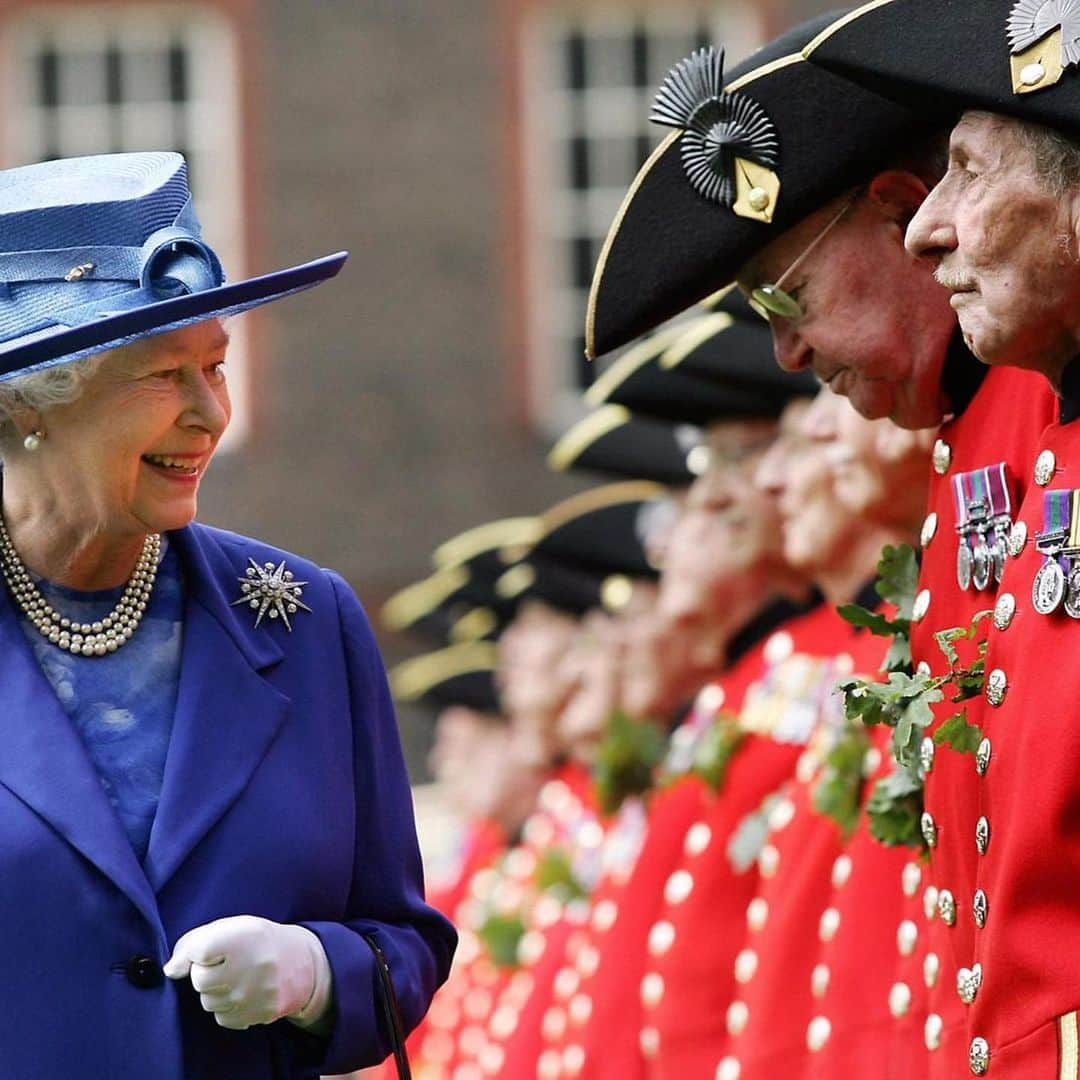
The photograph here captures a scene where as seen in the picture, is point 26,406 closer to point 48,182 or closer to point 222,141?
point 48,182

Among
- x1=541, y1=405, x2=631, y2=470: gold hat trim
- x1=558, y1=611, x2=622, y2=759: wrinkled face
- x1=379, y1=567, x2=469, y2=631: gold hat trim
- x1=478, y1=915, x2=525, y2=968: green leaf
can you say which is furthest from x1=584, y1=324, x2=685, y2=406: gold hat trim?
x1=379, y1=567, x2=469, y2=631: gold hat trim

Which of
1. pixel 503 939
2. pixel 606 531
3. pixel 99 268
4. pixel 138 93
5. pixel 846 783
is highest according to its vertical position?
pixel 99 268

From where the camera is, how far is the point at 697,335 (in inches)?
226

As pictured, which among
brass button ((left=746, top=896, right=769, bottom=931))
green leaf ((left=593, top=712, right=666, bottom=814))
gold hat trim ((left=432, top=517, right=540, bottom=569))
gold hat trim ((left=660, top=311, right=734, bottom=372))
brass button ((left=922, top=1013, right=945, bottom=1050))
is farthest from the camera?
gold hat trim ((left=432, top=517, right=540, bottom=569))

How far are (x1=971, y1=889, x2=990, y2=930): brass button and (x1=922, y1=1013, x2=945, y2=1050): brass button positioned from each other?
2.06ft

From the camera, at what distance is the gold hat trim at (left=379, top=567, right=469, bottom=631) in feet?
32.2

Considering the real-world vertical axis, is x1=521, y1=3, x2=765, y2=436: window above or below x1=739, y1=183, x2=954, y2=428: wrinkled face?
below

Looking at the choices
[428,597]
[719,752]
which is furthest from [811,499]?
[428,597]

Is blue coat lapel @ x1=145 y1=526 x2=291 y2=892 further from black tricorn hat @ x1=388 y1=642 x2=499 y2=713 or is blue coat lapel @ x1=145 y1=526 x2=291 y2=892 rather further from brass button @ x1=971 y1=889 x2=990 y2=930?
black tricorn hat @ x1=388 y1=642 x2=499 y2=713

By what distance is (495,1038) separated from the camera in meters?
7.55

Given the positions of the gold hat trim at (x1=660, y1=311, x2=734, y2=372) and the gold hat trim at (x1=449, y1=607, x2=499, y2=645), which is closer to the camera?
the gold hat trim at (x1=660, y1=311, x2=734, y2=372)

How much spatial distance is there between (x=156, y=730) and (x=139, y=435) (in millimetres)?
408

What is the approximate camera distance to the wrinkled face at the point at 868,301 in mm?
3770

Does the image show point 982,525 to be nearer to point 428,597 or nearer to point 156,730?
point 156,730
